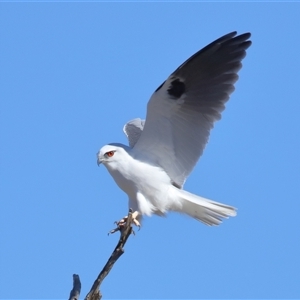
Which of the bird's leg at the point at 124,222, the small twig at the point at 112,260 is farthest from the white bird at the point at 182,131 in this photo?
the small twig at the point at 112,260

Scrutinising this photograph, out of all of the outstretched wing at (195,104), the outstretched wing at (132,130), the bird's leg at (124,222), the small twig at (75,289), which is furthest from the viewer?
the outstretched wing at (132,130)

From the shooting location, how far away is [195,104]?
675 cm

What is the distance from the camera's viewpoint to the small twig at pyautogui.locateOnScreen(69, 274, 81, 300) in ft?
15.4

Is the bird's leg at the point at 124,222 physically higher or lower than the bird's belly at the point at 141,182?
lower

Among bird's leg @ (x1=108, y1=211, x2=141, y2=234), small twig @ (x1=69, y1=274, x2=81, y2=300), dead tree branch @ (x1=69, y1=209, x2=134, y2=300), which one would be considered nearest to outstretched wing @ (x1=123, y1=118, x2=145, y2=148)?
bird's leg @ (x1=108, y1=211, x2=141, y2=234)

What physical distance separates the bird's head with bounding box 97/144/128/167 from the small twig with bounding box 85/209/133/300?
3.10 feet

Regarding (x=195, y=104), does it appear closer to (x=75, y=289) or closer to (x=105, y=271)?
(x=105, y=271)

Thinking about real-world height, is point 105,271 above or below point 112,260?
below

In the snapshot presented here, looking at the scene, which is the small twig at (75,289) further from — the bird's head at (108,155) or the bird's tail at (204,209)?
the bird's tail at (204,209)

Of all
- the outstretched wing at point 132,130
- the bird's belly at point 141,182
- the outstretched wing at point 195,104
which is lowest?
the bird's belly at point 141,182

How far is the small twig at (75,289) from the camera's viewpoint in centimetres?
469

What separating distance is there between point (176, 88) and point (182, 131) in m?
0.41

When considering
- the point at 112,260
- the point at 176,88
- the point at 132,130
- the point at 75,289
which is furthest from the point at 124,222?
the point at 132,130

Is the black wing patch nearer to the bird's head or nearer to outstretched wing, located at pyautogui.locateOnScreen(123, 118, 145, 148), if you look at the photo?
the bird's head
